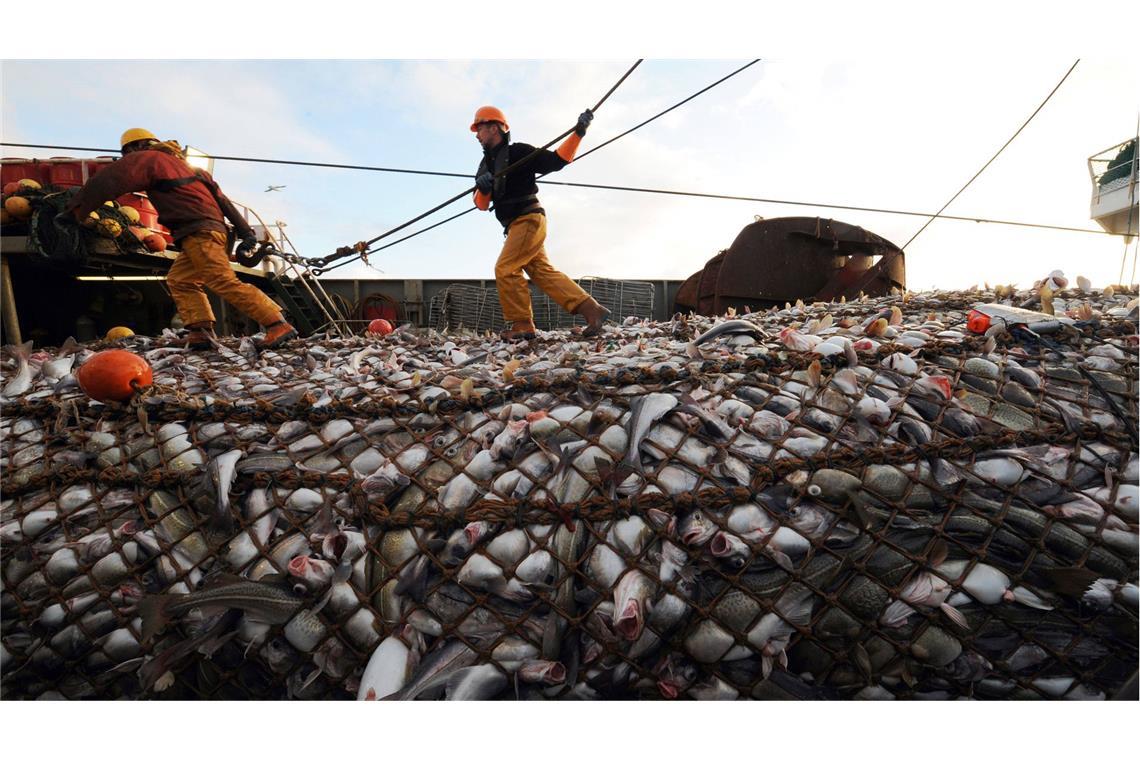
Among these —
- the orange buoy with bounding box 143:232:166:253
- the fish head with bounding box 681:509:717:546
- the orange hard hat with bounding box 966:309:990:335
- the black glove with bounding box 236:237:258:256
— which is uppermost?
the orange buoy with bounding box 143:232:166:253

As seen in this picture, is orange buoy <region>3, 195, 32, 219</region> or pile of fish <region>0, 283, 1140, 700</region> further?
orange buoy <region>3, 195, 32, 219</region>

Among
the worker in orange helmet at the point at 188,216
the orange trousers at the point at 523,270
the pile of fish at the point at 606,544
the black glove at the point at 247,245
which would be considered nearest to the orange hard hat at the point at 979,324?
the pile of fish at the point at 606,544

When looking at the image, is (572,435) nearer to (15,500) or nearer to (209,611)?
(209,611)

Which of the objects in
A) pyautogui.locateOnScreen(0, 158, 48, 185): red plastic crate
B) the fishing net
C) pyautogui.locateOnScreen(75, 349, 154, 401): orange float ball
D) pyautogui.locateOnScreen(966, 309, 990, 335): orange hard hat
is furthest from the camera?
pyautogui.locateOnScreen(0, 158, 48, 185): red plastic crate

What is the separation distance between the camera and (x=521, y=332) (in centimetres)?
546

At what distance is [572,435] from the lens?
223 cm

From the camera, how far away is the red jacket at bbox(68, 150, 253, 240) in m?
4.70

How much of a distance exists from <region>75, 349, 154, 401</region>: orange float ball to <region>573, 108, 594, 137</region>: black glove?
402 centimetres

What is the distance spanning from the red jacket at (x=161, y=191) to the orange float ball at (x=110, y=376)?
278cm

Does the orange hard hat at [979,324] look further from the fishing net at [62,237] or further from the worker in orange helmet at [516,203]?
the fishing net at [62,237]

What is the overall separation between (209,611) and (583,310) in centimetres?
433

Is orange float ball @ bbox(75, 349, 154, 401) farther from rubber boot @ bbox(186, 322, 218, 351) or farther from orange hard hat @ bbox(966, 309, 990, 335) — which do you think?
orange hard hat @ bbox(966, 309, 990, 335)

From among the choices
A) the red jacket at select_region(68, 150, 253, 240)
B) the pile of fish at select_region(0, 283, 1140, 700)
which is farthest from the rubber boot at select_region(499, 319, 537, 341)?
the pile of fish at select_region(0, 283, 1140, 700)

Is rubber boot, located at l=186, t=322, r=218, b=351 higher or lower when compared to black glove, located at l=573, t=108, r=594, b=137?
lower
